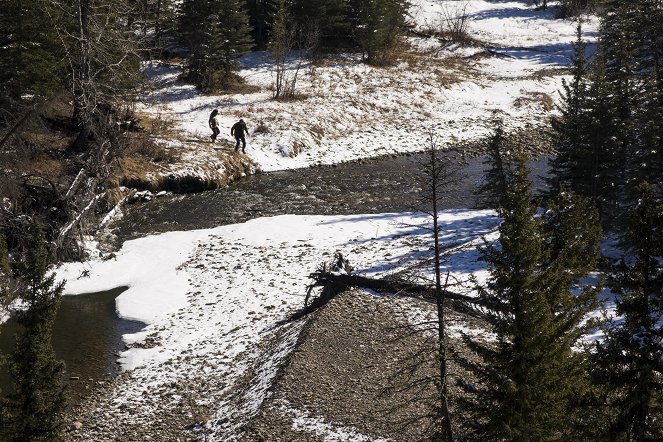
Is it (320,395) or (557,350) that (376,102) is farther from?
(557,350)

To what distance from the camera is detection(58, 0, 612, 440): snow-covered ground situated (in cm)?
1714

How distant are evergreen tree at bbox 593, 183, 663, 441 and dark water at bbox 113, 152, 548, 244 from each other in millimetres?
17072

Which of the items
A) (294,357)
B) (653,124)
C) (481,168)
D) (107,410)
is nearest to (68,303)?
(107,410)

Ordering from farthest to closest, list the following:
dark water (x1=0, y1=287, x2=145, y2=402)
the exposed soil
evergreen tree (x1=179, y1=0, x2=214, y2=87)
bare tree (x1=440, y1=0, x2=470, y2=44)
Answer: bare tree (x1=440, y1=0, x2=470, y2=44), evergreen tree (x1=179, y1=0, x2=214, y2=87), dark water (x1=0, y1=287, x2=145, y2=402), the exposed soil

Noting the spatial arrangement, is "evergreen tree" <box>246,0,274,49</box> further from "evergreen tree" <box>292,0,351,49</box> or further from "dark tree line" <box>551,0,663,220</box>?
"dark tree line" <box>551,0,663,220</box>

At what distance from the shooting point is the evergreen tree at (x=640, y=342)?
8.56 metres

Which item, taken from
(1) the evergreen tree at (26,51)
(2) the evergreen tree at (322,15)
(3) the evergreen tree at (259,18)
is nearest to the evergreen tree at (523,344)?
(1) the evergreen tree at (26,51)

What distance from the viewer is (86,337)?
17.9 metres

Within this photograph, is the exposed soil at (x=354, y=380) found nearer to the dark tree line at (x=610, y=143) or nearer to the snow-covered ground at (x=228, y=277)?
the snow-covered ground at (x=228, y=277)

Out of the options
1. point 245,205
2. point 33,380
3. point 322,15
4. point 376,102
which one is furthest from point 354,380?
point 322,15

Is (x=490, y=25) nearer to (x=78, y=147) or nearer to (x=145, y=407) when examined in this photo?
(x=78, y=147)

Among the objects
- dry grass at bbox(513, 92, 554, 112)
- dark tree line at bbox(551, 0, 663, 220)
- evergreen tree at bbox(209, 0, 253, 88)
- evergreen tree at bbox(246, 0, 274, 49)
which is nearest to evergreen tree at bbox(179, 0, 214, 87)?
evergreen tree at bbox(209, 0, 253, 88)

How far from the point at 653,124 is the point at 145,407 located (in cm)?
1955

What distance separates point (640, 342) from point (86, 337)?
1448 centimetres
